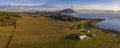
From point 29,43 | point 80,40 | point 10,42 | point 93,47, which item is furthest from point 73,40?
point 10,42

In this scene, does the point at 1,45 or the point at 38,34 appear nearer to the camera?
the point at 1,45

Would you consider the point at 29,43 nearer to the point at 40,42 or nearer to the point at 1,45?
the point at 40,42

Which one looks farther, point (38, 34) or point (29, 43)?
point (38, 34)

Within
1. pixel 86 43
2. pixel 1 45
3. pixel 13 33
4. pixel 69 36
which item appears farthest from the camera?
pixel 13 33

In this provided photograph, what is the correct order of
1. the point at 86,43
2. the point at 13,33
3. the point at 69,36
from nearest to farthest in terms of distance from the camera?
the point at 86,43
the point at 69,36
the point at 13,33

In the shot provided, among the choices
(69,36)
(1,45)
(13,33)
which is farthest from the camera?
Answer: (13,33)

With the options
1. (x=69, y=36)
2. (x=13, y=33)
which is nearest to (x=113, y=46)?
(x=69, y=36)

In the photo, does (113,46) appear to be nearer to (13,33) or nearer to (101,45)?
(101,45)

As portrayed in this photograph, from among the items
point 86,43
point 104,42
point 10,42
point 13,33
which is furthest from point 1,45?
point 104,42
